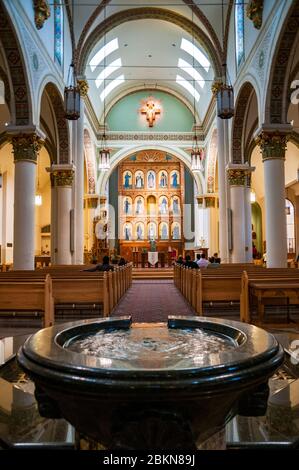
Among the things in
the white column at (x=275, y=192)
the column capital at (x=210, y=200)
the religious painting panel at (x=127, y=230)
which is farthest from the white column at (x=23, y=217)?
the religious painting panel at (x=127, y=230)

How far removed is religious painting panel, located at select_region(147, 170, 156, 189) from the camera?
25.6 meters

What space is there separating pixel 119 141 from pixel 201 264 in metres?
12.8

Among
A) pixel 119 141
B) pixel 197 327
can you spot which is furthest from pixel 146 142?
pixel 197 327

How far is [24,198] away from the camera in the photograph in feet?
30.5

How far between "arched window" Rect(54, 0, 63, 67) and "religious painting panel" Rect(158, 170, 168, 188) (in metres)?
13.8

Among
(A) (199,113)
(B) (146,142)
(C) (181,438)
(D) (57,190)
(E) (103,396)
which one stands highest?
(A) (199,113)

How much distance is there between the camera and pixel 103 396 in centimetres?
118

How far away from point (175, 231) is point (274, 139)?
15.6m

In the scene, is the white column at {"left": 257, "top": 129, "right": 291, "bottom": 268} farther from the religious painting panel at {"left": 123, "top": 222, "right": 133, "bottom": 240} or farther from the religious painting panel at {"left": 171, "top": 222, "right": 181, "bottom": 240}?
the religious painting panel at {"left": 123, "top": 222, "right": 133, "bottom": 240}

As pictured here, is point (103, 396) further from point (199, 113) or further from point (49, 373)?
point (199, 113)

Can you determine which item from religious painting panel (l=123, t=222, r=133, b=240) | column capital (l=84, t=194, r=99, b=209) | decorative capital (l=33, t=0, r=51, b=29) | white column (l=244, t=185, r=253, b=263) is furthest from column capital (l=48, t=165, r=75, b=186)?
religious painting panel (l=123, t=222, r=133, b=240)

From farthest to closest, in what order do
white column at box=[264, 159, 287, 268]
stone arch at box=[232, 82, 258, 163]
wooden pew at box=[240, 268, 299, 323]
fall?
1. stone arch at box=[232, 82, 258, 163]
2. white column at box=[264, 159, 287, 268]
3. wooden pew at box=[240, 268, 299, 323]

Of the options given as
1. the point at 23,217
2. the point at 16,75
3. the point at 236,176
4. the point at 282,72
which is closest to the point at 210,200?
the point at 236,176
